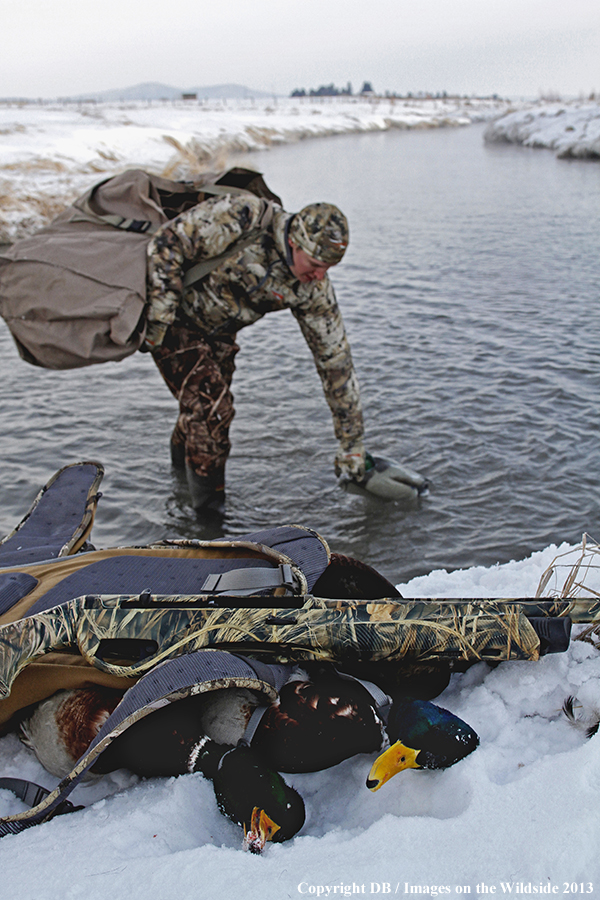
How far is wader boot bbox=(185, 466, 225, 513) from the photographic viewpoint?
→ 446 centimetres

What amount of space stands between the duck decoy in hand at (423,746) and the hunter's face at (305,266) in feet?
9.11

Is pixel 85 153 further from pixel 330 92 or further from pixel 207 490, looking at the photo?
pixel 330 92

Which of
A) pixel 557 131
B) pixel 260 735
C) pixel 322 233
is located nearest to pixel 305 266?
pixel 322 233

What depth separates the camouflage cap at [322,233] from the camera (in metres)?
3.67

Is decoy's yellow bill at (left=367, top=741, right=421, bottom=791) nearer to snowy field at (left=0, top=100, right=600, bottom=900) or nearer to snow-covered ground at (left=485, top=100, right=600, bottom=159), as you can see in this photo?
snowy field at (left=0, top=100, right=600, bottom=900)

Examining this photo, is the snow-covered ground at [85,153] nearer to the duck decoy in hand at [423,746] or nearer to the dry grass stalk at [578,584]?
the dry grass stalk at [578,584]

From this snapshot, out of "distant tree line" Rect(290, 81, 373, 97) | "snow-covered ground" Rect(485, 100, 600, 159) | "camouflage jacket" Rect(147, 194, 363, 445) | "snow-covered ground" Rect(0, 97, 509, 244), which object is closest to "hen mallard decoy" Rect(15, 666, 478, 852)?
"camouflage jacket" Rect(147, 194, 363, 445)

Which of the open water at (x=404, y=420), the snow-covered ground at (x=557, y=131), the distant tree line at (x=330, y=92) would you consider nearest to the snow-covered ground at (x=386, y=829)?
the open water at (x=404, y=420)

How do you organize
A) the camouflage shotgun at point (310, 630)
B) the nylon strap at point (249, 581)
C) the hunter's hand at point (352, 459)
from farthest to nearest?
the hunter's hand at point (352, 459)
the nylon strap at point (249, 581)
the camouflage shotgun at point (310, 630)

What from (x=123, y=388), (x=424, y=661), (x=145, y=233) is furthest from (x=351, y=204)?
(x=424, y=661)

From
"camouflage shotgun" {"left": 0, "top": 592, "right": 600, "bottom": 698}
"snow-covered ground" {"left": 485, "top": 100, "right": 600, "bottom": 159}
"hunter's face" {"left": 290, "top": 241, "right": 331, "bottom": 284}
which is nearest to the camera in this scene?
"camouflage shotgun" {"left": 0, "top": 592, "right": 600, "bottom": 698}

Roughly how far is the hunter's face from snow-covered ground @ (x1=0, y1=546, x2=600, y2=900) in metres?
2.64

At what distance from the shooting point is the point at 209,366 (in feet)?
13.8

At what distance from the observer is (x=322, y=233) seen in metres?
3.68
